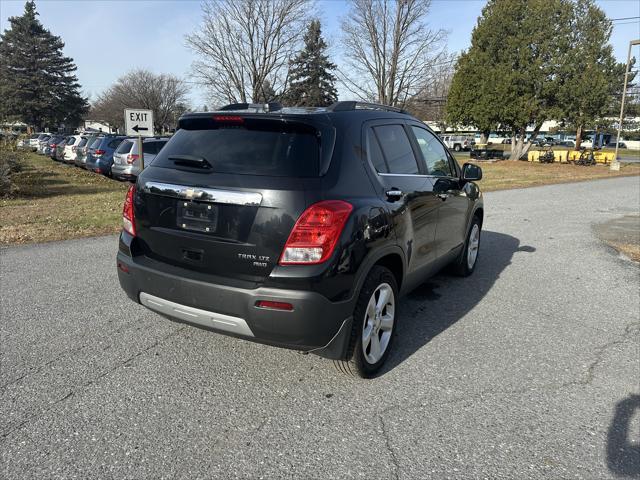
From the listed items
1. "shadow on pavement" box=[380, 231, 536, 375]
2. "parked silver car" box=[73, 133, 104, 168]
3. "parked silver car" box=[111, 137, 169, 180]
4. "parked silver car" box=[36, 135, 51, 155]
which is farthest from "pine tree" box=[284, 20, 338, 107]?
"shadow on pavement" box=[380, 231, 536, 375]

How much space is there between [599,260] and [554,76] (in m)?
22.6

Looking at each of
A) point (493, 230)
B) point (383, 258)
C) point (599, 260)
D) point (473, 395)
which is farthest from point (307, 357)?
point (493, 230)

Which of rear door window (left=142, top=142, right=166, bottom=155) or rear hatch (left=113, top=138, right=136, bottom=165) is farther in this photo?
rear hatch (left=113, top=138, right=136, bottom=165)

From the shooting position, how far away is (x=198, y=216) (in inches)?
115

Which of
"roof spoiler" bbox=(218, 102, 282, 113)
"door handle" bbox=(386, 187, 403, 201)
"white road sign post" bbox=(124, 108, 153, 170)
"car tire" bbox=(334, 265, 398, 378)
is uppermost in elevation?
"white road sign post" bbox=(124, 108, 153, 170)

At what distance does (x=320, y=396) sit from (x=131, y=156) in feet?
47.4

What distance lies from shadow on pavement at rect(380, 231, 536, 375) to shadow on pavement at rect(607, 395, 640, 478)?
1.36 meters

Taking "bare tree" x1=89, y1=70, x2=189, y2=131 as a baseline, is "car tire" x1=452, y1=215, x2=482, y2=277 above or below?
below

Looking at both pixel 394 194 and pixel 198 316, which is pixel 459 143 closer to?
pixel 394 194

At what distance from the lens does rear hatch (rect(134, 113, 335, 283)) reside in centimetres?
271

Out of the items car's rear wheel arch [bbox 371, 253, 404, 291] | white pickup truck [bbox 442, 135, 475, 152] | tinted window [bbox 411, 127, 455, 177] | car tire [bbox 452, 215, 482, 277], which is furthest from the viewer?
white pickup truck [bbox 442, 135, 475, 152]

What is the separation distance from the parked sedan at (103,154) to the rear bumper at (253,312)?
1680 cm

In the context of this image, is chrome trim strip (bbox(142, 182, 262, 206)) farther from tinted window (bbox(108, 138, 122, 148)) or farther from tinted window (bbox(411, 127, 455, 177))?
tinted window (bbox(108, 138, 122, 148))

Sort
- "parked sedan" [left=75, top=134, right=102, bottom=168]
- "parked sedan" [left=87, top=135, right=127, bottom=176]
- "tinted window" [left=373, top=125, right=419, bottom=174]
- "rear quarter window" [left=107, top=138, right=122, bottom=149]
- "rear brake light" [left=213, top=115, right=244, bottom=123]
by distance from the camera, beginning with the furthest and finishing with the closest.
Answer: "parked sedan" [left=75, top=134, right=102, bottom=168]
"rear quarter window" [left=107, top=138, right=122, bottom=149]
"parked sedan" [left=87, top=135, right=127, bottom=176]
"tinted window" [left=373, top=125, right=419, bottom=174]
"rear brake light" [left=213, top=115, right=244, bottom=123]
